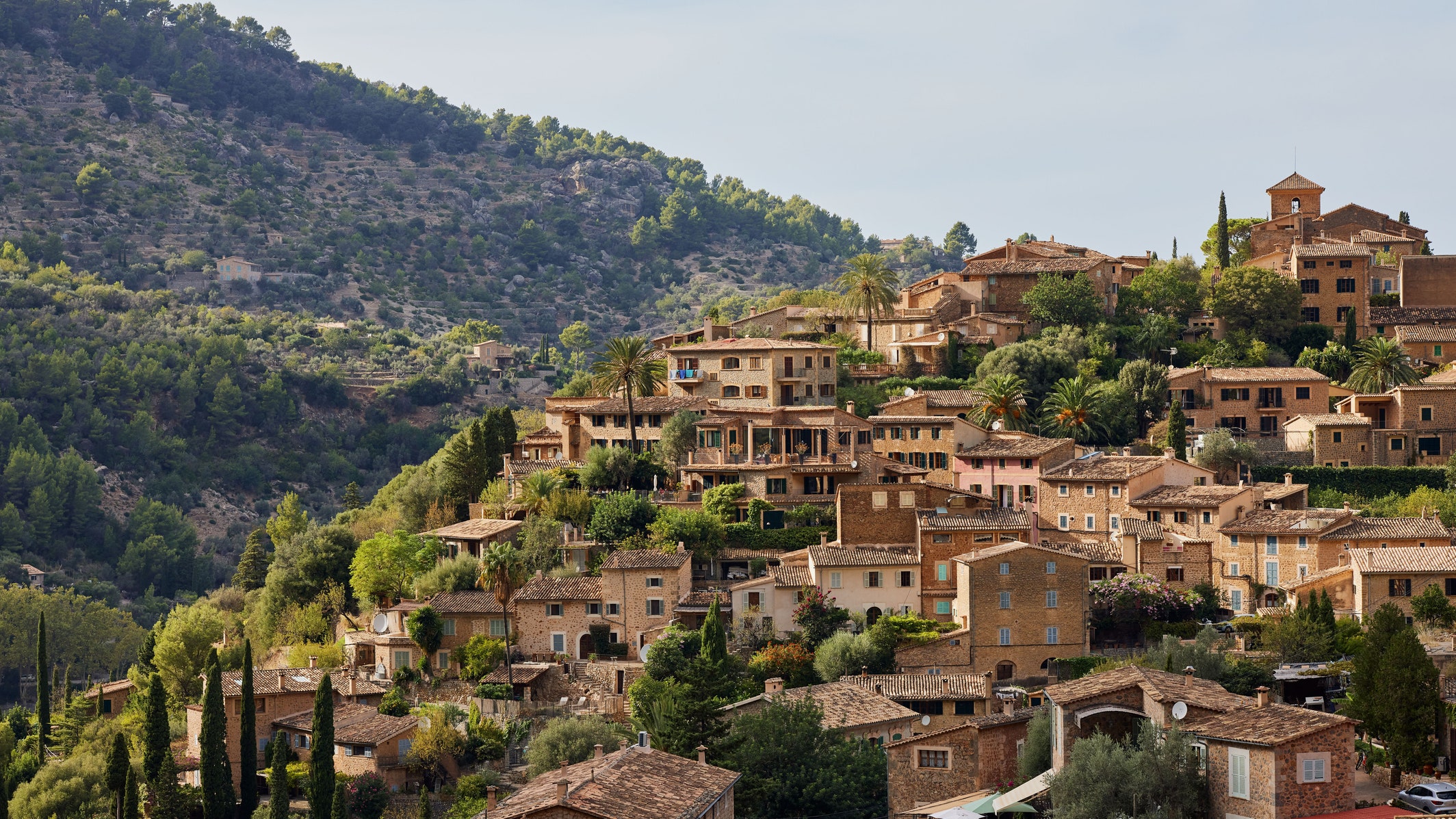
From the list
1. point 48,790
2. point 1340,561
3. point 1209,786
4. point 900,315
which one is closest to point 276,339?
point 900,315

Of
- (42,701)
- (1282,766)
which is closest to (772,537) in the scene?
(1282,766)

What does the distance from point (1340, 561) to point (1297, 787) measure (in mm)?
24311

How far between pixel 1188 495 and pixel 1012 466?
623cm

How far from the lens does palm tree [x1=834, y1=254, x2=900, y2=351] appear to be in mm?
82625

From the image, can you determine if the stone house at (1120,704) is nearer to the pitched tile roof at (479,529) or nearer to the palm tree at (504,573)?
the palm tree at (504,573)

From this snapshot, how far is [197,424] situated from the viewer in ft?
441

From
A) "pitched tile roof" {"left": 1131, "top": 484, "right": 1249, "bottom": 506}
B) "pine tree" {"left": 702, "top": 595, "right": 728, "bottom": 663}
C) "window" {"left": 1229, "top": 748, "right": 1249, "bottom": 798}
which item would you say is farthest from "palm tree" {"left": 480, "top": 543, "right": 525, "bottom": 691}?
"window" {"left": 1229, "top": 748, "right": 1249, "bottom": 798}

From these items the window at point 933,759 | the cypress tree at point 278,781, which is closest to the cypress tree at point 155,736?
the cypress tree at point 278,781

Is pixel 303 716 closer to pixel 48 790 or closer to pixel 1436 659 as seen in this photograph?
pixel 48 790

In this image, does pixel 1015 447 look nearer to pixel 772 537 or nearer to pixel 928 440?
pixel 928 440

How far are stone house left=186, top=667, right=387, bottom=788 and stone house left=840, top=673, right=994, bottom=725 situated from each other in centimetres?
1591

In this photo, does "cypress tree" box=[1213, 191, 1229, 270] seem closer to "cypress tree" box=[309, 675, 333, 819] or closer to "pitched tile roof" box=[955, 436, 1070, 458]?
"pitched tile roof" box=[955, 436, 1070, 458]

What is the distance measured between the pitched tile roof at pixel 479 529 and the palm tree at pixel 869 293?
2401 cm

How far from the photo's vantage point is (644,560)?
187 feet
